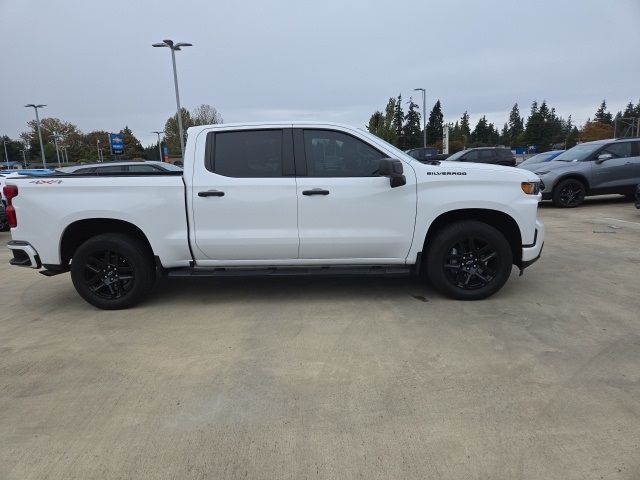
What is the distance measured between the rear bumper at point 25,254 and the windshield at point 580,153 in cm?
1210

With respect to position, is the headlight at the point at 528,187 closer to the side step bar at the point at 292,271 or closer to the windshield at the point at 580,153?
the side step bar at the point at 292,271

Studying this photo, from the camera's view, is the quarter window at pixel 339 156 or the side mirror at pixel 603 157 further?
the side mirror at pixel 603 157

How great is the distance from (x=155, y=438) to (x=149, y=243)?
2.54 meters

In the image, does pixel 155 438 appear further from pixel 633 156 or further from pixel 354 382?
pixel 633 156

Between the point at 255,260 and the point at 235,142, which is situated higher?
the point at 235,142

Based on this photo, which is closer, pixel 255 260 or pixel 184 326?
pixel 184 326

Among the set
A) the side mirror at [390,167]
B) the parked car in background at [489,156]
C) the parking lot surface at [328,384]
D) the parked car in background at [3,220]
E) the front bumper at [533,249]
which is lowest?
the parking lot surface at [328,384]

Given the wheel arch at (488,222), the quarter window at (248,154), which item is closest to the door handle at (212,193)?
the quarter window at (248,154)

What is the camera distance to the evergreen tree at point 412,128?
244 ft

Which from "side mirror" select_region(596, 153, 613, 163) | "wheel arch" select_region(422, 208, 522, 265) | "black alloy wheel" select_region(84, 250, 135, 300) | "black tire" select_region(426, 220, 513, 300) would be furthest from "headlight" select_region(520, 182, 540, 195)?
"side mirror" select_region(596, 153, 613, 163)

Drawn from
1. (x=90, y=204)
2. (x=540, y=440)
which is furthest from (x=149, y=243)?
(x=540, y=440)

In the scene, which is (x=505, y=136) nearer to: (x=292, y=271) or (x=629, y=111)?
(x=629, y=111)

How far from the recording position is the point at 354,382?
3.38 metres

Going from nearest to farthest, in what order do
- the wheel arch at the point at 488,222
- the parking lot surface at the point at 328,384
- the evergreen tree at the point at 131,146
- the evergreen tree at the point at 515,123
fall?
the parking lot surface at the point at 328,384
the wheel arch at the point at 488,222
the evergreen tree at the point at 131,146
the evergreen tree at the point at 515,123
